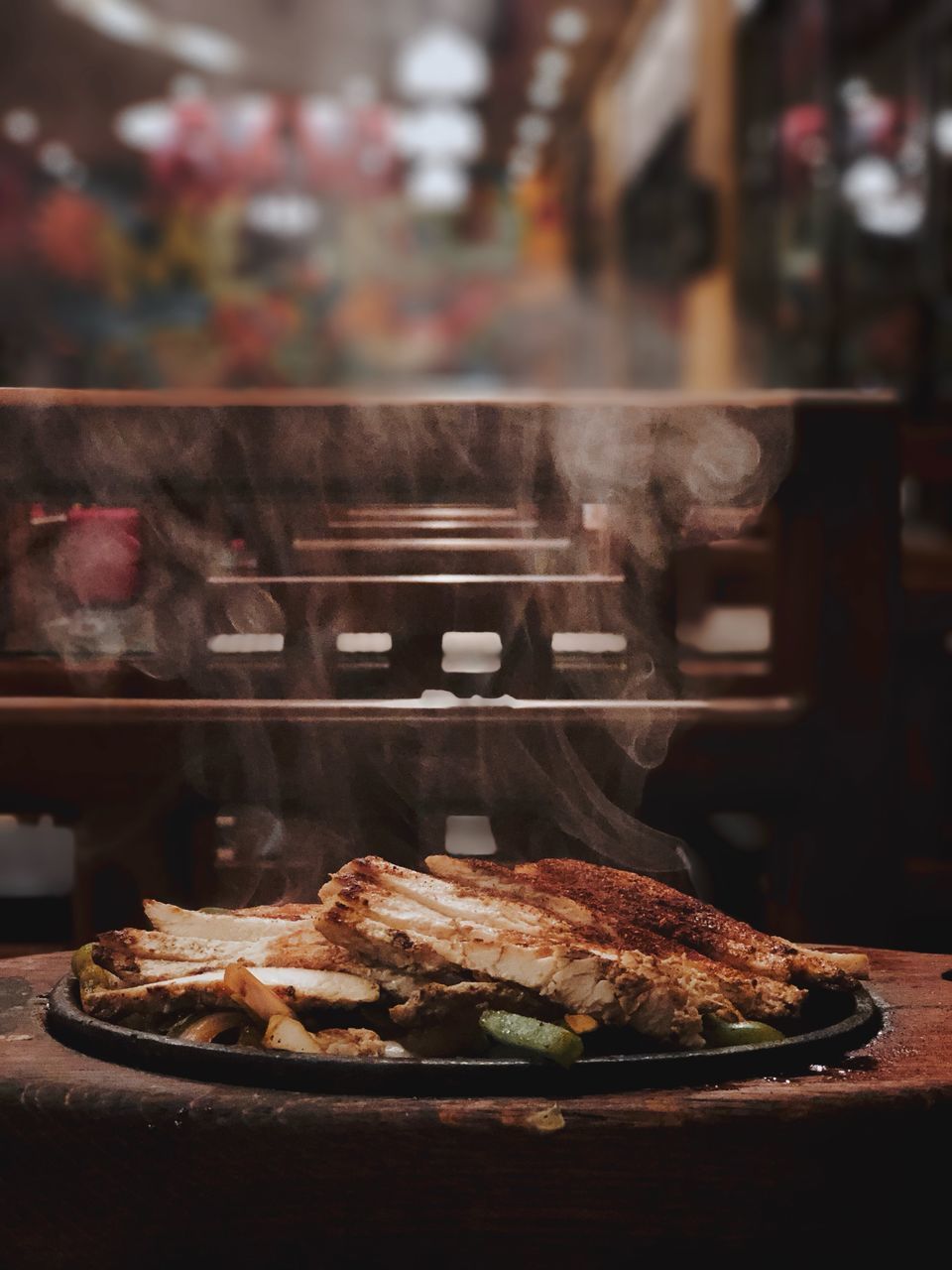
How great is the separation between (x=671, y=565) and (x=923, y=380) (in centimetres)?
651

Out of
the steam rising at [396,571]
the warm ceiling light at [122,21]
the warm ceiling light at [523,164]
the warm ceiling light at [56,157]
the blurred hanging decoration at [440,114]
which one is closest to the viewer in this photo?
the steam rising at [396,571]

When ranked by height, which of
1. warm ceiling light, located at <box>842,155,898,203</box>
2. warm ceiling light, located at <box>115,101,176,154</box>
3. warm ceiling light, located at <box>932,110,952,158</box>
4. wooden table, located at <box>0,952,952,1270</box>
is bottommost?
wooden table, located at <box>0,952,952,1270</box>

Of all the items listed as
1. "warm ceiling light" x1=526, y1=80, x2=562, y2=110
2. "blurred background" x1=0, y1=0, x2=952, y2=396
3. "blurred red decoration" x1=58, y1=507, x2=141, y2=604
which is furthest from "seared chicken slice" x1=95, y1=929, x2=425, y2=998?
"warm ceiling light" x1=526, y1=80, x2=562, y2=110

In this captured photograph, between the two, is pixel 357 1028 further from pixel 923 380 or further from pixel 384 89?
pixel 384 89

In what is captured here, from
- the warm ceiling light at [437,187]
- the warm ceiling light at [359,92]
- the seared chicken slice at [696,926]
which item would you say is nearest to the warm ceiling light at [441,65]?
the warm ceiling light at [359,92]

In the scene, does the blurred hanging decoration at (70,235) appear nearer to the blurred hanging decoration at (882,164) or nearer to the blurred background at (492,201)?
the blurred background at (492,201)

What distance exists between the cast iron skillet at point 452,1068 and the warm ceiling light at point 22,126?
12.1 meters

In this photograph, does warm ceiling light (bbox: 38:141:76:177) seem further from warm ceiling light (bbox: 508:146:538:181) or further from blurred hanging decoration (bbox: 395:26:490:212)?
warm ceiling light (bbox: 508:146:538:181)

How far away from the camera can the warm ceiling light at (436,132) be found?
43.1 ft

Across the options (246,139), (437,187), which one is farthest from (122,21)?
(437,187)

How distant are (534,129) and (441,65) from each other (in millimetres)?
3461

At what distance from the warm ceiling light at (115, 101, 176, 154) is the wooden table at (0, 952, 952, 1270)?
1185 cm

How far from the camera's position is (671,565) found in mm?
2994

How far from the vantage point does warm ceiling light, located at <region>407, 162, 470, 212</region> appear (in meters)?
13.8
